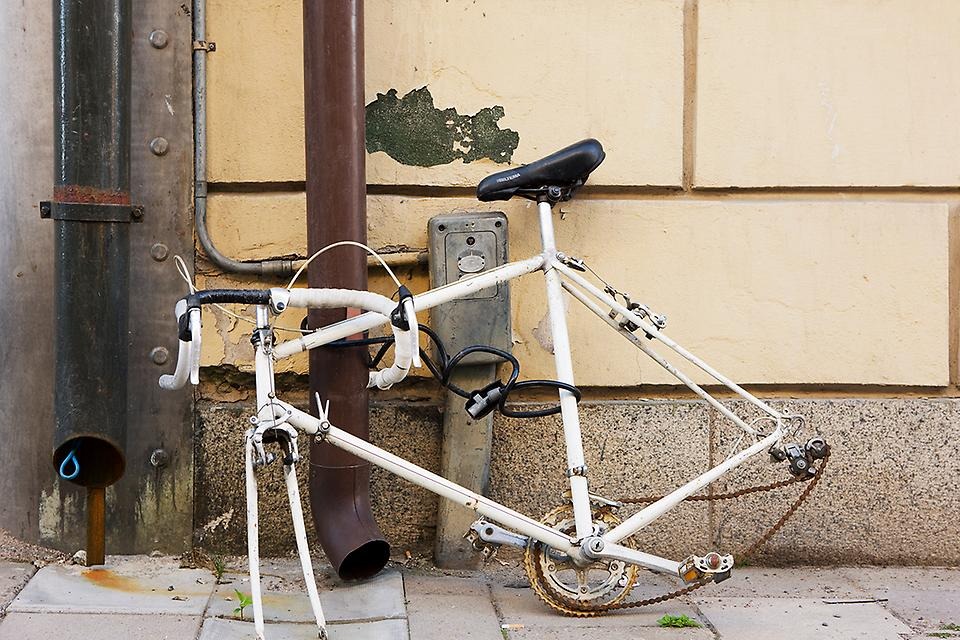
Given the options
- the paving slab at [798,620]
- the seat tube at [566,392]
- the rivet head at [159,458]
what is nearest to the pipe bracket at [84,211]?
the rivet head at [159,458]

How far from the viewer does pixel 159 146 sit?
3625mm

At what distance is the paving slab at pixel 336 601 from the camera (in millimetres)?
3146

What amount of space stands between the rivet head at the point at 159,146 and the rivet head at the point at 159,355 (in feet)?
2.26

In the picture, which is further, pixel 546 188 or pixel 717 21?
pixel 717 21

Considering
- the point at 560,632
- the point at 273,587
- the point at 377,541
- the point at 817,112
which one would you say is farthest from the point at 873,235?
the point at 273,587

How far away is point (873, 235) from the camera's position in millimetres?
3812

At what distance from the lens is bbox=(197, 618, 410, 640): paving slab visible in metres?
2.96

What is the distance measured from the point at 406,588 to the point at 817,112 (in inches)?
88.3

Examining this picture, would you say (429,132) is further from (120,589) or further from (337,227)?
(120,589)

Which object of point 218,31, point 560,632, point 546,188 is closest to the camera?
point 560,632

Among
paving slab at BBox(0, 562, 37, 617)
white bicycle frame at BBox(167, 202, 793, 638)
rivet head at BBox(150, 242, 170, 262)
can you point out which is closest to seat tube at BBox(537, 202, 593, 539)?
white bicycle frame at BBox(167, 202, 793, 638)

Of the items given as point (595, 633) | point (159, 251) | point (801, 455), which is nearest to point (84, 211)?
point (159, 251)

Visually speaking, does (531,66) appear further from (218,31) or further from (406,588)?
(406,588)

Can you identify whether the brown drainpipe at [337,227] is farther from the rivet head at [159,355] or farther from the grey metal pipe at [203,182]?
the rivet head at [159,355]
